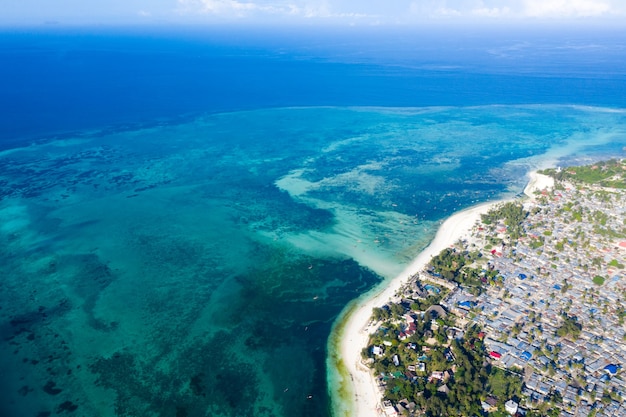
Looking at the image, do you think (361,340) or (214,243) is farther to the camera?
(214,243)

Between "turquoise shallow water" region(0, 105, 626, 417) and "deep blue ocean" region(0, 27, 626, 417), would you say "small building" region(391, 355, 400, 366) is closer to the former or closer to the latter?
"deep blue ocean" region(0, 27, 626, 417)

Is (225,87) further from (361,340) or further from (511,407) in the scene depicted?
(511,407)

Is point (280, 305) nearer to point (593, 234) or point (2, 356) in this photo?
point (2, 356)

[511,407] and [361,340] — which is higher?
[511,407]

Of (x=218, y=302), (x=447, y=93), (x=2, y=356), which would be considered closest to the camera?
(x=2, y=356)

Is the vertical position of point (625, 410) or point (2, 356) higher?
point (625, 410)

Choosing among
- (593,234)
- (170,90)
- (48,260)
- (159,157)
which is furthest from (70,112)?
(593,234)

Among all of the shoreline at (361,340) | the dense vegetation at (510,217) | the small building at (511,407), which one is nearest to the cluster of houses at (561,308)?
the dense vegetation at (510,217)

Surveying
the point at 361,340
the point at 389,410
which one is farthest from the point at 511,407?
the point at 361,340
